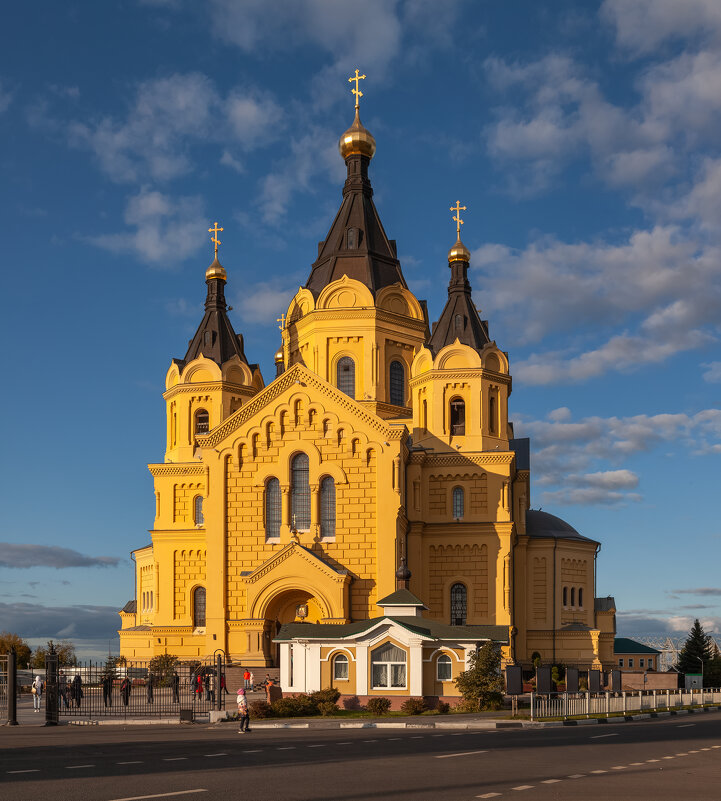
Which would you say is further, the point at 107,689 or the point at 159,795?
the point at 107,689

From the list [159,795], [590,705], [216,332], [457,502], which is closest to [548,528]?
[457,502]

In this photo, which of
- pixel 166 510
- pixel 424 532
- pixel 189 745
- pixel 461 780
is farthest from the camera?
pixel 166 510

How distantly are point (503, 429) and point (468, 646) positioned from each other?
1761 centimetres

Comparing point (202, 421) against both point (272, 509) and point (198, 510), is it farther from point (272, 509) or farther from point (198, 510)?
point (272, 509)

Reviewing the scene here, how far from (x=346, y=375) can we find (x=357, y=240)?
6902 mm

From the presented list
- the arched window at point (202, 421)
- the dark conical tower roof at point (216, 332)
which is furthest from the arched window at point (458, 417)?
the arched window at point (202, 421)

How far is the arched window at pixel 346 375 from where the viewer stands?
5106cm

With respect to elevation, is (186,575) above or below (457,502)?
below

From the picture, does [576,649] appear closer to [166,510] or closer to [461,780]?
[166,510]

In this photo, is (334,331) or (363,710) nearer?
(363,710)

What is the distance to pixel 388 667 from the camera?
3291cm

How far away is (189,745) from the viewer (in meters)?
20.9

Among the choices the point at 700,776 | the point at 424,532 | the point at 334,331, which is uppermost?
the point at 334,331

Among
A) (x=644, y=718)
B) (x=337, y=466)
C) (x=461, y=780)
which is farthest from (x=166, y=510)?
(x=461, y=780)
